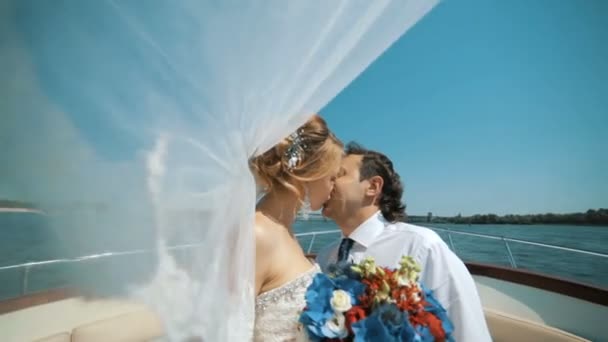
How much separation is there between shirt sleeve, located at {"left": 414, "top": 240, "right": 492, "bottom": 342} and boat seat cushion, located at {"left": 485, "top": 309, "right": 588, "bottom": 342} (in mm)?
1294

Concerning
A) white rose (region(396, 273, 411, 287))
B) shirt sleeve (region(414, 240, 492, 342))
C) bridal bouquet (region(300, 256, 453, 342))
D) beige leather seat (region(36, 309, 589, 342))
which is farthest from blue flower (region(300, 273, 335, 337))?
beige leather seat (region(36, 309, 589, 342))

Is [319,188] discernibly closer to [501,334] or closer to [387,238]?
[387,238]

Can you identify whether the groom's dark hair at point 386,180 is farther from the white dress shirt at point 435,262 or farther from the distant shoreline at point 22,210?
the distant shoreline at point 22,210

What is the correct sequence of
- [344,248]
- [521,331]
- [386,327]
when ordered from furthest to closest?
[521,331] < [344,248] < [386,327]

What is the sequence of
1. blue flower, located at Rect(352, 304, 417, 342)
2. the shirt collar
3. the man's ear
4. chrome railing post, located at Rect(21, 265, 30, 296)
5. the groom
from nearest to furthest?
1. chrome railing post, located at Rect(21, 265, 30, 296)
2. blue flower, located at Rect(352, 304, 417, 342)
3. the groom
4. the shirt collar
5. the man's ear

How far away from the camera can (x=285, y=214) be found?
110cm

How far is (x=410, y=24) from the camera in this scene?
0.81 m

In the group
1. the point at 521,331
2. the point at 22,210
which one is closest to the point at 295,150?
the point at 22,210

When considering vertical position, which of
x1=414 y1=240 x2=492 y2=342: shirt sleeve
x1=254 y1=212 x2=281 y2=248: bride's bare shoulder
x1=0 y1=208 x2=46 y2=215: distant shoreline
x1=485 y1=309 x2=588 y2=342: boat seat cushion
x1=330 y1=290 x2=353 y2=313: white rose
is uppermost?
x1=0 y1=208 x2=46 y2=215: distant shoreline

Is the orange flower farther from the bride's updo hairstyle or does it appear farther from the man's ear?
the man's ear

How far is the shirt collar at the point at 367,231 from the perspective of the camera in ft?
5.23

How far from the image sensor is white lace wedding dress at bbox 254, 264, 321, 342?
93cm

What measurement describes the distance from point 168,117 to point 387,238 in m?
1.21

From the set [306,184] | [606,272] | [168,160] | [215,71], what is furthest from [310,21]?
[606,272]
